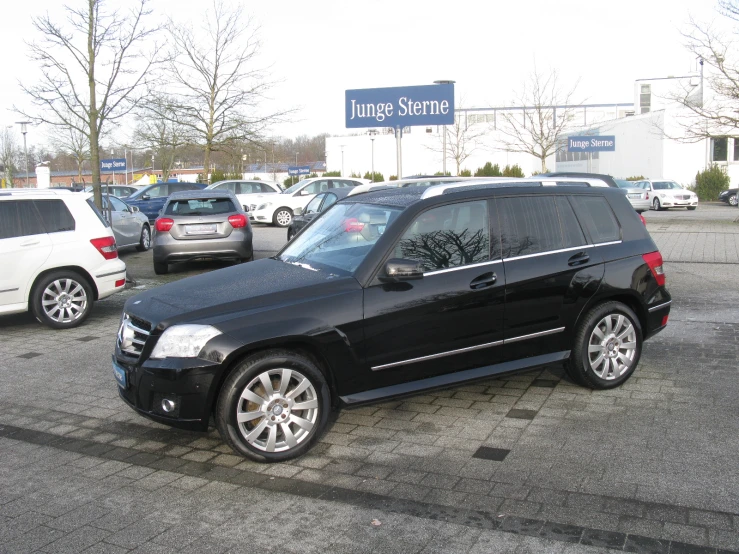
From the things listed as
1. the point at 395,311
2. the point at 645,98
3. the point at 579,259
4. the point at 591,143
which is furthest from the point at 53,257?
the point at 645,98

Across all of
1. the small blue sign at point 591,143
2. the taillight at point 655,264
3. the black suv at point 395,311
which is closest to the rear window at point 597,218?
the black suv at point 395,311

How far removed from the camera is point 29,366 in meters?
7.66

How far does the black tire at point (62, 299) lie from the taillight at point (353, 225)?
4831mm

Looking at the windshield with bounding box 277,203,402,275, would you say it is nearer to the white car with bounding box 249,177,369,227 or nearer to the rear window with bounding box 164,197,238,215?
the rear window with bounding box 164,197,238,215

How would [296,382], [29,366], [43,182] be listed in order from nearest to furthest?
1. [296,382]
2. [29,366]
3. [43,182]

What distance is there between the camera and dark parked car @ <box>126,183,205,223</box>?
89.6 feet

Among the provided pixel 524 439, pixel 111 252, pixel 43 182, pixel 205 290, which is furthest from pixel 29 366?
pixel 43 182

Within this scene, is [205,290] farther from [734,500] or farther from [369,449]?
[734,500]

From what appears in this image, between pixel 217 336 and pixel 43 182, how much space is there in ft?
109

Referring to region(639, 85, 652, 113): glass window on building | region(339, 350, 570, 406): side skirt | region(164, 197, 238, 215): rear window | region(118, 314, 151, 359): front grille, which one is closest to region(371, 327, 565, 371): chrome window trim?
region(339, 350, 570, 406): side skirt

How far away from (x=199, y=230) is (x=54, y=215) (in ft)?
13.7

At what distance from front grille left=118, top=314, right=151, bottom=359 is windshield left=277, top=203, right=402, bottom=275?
1.25 metres

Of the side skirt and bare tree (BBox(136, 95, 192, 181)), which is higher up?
bare tree (BBox(136, 95, 192, 181))

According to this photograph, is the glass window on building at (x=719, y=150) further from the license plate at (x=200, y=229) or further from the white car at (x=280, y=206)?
the license plate at (x=200, y=229)
